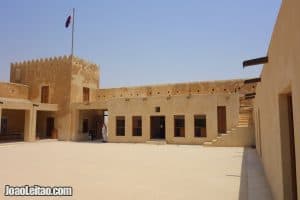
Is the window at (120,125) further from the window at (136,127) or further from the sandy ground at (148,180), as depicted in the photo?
the sandy ground at (148,180)

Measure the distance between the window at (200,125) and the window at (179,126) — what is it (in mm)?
1395

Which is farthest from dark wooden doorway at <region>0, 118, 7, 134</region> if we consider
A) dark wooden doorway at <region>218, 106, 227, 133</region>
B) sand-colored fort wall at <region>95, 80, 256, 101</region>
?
dark wooden doorway at <region>218, 106, 227, 133</region>

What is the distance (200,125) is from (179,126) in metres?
2.19

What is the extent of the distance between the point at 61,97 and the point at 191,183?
21136 mm

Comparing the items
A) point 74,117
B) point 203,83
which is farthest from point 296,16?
point 74,117

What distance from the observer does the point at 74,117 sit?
25.2 metres

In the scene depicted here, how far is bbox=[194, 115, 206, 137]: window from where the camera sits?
2030 cm

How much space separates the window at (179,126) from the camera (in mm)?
21527

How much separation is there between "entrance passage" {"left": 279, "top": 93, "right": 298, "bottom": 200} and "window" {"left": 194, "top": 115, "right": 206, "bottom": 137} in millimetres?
16562

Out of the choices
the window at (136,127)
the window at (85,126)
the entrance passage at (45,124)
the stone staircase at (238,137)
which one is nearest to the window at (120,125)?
Answer: the window at (136,127)

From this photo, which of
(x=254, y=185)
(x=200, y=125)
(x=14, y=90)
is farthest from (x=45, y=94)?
(x=254, y=185)

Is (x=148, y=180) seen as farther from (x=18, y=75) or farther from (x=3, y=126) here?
(x=18, y=75)

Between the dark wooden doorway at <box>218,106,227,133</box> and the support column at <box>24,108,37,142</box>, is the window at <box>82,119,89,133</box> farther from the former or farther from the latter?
the dark wooden doorway at <box>218,106,227,133</box>

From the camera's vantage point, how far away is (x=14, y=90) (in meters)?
25.8
